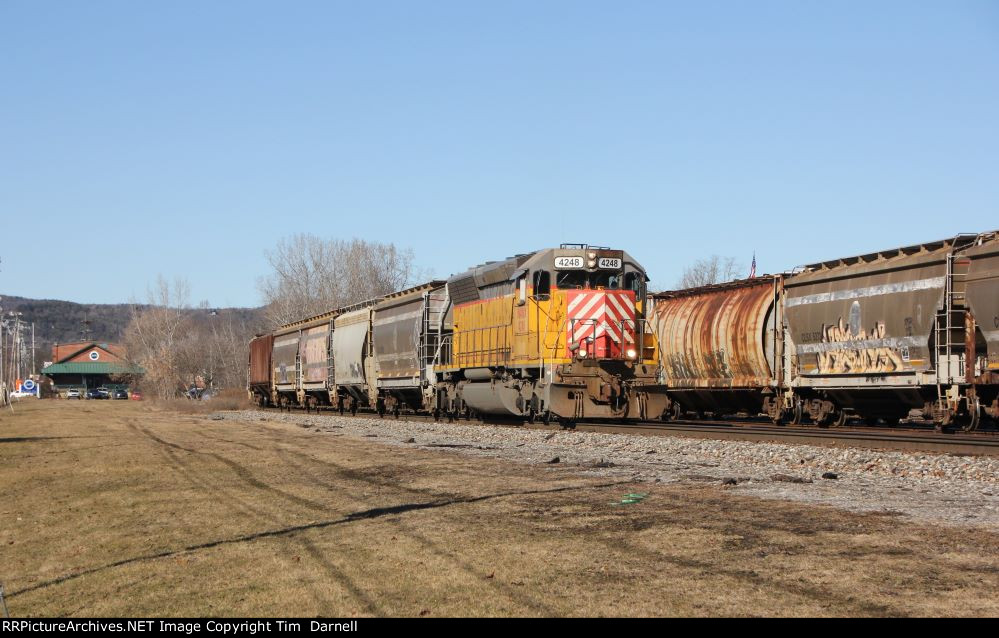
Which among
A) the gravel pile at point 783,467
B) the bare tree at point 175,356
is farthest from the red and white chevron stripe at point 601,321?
the bare tree at point 175,356

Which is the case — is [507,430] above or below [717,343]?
below

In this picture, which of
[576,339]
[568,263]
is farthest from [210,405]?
[576,339]

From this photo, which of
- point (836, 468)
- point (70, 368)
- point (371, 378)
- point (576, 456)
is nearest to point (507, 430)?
point (576, 456)

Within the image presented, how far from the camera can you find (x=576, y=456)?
1652cm

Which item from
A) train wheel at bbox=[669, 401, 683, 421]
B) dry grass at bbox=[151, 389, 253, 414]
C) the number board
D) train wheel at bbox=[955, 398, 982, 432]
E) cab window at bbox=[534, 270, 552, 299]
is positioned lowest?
dry grass at bbox=[151, 389, 253, 414]

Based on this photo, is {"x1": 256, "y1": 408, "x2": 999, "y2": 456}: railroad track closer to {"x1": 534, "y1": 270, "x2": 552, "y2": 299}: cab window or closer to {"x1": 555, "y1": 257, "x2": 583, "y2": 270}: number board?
{"x1": 534, "y1": 270, "x2": 552, "y2": 299}: cab window

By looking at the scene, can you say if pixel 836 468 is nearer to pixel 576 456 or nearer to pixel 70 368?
pixel 576 456

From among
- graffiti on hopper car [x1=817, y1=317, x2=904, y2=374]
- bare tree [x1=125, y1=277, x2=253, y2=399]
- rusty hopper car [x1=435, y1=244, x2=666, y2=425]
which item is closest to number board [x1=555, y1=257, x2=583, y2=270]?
rusty hopper car [x1=435, y1=244, x2=666, y2=425]

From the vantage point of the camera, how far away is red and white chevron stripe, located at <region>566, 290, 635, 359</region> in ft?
73.5

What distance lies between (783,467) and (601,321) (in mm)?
8614

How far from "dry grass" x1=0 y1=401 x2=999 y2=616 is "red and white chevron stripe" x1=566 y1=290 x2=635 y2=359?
30.3 feet

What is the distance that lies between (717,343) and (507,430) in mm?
7281

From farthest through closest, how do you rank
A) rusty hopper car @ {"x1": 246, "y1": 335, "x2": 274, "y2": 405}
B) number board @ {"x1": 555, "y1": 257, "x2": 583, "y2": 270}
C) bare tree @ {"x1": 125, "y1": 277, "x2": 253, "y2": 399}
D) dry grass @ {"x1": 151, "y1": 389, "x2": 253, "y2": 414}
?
bare tree @ {"x1": 125, "y1": 277, "x2": 253, "y2": 399}
dry grass @ {"x1": 151, "y1": 389, "x2": 253, "y2": 414}
rusty hopper car @ {"x1": 246, "y1": 335, "x2": 274, "y2": 405}
number board @ {"x1": 555, "y1": 257, "x2": 583, "y2": 270}
